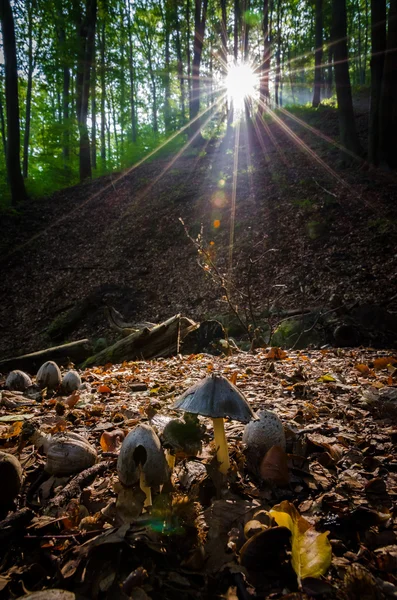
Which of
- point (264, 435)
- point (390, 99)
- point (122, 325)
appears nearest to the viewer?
point (264, 435)

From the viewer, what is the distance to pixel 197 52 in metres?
19.8

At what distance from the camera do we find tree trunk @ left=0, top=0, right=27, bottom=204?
14.6 m

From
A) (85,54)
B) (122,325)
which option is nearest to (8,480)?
(122,325)

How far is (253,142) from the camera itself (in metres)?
19.3

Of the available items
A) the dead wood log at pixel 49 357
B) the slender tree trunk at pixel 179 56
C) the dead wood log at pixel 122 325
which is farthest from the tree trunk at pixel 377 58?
the slender tree trunk at pixel 179 56

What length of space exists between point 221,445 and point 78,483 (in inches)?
30.6

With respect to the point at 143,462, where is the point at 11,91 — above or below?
above

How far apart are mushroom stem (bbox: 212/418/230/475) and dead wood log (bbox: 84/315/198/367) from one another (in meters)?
4.72

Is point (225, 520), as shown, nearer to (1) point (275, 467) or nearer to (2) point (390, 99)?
(1) point (275, 467)

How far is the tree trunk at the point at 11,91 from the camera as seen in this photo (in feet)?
48.0

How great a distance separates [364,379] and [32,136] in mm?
40317

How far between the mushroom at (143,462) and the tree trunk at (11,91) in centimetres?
1712

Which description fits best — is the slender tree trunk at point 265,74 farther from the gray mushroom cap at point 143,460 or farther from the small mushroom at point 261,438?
the gray mushroom cap at point 143,460

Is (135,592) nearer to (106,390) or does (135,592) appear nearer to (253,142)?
(106,390)
